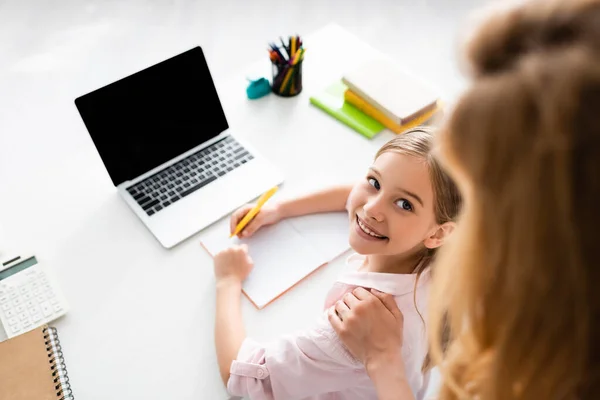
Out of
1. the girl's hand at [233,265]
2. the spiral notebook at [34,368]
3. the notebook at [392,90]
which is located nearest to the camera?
the spiral notebook at [34,368]

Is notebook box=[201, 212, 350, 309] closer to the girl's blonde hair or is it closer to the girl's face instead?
the girl's face

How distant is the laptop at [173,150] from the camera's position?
118 cm

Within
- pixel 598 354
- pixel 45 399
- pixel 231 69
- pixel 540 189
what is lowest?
pixel 231 69

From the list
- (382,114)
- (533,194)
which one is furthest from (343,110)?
(533,194)

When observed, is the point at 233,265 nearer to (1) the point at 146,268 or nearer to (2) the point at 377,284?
(1) the point at 146,268

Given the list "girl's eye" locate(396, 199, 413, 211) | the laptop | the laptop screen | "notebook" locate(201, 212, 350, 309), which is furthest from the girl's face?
the laptop screen

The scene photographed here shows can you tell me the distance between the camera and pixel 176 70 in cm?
123

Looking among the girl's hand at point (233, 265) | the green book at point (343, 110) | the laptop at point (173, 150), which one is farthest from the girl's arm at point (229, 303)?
the green book at point (343, 110)

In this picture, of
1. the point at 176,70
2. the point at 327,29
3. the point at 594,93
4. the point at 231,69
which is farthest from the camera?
the point at 231,69

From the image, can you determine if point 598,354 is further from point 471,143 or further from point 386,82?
point 386,82

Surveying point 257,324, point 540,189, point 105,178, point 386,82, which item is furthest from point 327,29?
point 540,189

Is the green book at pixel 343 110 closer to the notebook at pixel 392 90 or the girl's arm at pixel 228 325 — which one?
the notebook at pixel 392 90

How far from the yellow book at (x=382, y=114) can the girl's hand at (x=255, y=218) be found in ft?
1.28

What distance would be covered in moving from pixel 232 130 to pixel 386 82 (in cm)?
41
